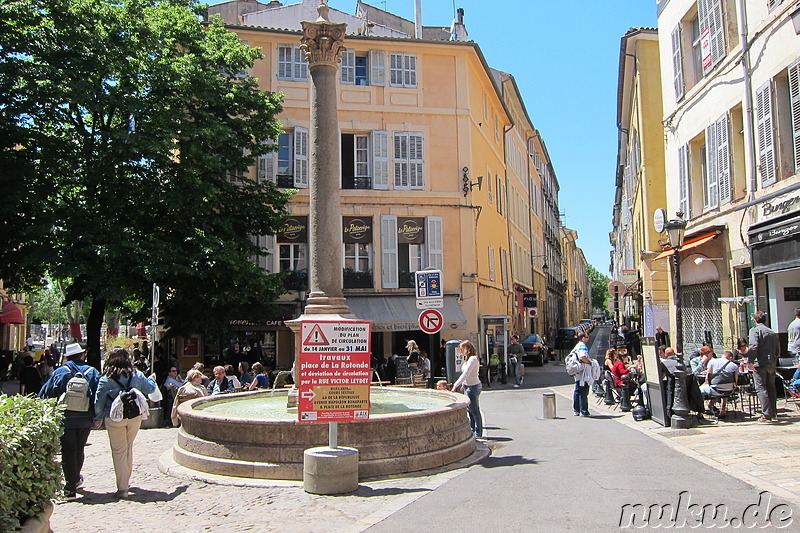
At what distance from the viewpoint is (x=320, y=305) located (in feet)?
34.9

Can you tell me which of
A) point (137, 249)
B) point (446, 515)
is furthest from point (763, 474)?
point (137, 249)

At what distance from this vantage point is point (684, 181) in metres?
18.4

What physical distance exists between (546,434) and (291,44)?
18.9 metres

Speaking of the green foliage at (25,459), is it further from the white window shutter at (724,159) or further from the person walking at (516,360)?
the person walking at (516,360)

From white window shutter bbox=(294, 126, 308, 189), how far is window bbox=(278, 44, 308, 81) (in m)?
2.08

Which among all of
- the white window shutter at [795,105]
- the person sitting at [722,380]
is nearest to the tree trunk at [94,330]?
the person sitting at [722,380]

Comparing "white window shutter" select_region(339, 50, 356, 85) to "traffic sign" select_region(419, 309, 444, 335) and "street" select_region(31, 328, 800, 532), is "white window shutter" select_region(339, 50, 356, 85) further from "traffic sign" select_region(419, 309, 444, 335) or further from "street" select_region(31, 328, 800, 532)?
"street" select_region(31, 328, 800, 532)

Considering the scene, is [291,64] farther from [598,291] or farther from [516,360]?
[598,291]

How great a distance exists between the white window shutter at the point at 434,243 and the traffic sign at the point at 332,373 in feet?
57.8

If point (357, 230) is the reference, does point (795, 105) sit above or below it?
above

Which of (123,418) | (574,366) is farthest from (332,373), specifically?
(574,366)

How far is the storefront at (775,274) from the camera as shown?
42.9 ft

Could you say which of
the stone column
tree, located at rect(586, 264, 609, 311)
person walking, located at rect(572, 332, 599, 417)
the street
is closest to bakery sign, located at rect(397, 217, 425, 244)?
person walking, located at rect(572, 332, 599, 417)

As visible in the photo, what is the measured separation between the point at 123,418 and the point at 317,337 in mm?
2360
